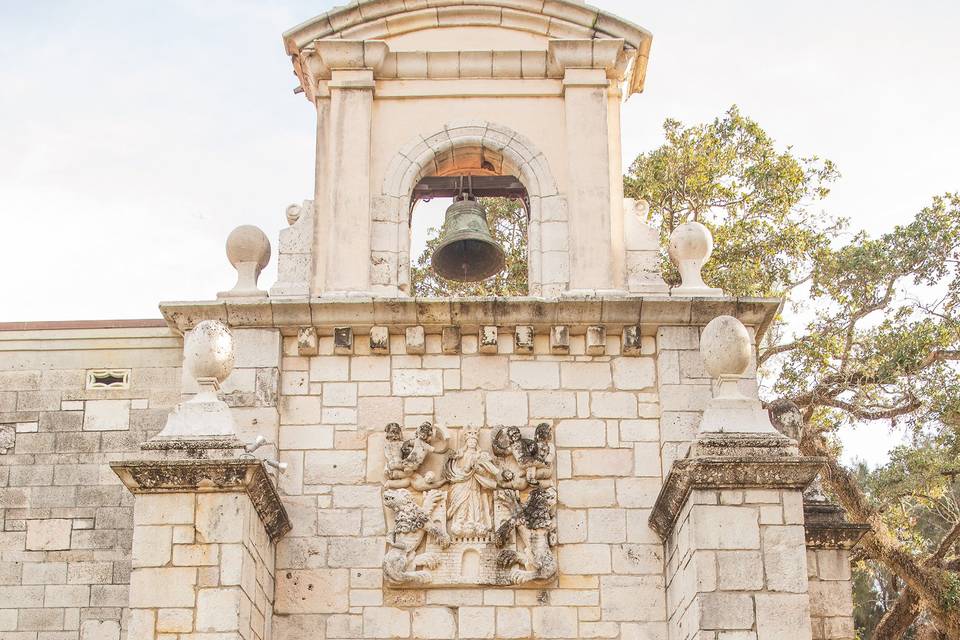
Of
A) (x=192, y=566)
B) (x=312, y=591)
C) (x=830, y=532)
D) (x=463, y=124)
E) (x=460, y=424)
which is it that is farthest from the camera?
(x=463, y=124)

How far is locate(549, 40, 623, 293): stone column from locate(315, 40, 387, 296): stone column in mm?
1576

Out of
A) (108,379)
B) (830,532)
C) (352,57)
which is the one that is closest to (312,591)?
(108,379)

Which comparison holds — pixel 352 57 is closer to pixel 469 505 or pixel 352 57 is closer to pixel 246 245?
pixel 246 245

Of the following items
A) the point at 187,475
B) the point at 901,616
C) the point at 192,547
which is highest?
the point at 187,475

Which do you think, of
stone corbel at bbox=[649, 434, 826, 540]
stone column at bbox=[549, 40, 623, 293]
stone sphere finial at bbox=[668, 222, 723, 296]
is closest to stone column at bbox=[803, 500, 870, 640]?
stone corbel at bbox=[649, 434, 826, 540]

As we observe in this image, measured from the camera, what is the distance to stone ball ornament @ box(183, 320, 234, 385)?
31.0 ft

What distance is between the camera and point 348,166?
36.6ft

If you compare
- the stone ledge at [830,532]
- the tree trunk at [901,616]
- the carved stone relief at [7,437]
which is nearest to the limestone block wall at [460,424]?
the stone ledge at [830,532]

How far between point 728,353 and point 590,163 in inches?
93.5

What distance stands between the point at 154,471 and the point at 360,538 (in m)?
1.76

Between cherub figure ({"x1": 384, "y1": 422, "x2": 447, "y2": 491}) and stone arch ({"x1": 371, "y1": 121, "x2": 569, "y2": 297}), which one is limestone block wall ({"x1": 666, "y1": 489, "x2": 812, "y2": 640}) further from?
stone arch ({"x1": 371, "y1": 121, "x2": 569, "y2": 297})

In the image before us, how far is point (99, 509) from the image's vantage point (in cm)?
1077

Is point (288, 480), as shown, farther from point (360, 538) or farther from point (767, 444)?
point (767, 444)

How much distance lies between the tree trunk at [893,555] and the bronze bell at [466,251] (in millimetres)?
4682
